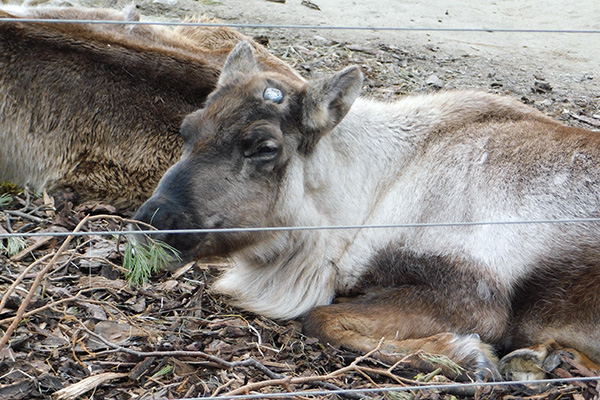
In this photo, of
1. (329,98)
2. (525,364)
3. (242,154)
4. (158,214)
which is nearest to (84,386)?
(158,214)

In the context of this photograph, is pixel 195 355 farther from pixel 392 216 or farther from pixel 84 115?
pixel 84 115

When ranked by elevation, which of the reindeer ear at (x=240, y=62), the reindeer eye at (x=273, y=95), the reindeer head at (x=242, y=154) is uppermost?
the reindeer ear at (x=240, y=62)

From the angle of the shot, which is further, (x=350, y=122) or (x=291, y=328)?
(x=350, y=122)

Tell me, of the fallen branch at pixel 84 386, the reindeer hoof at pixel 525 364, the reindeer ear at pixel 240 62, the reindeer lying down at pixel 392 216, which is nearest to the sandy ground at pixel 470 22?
the reindeer ear at pixel 240 62

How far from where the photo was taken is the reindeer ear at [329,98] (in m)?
4.31

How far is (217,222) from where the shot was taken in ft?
13.8

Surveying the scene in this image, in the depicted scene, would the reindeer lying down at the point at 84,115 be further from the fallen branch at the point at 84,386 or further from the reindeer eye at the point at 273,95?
the fallen branch at the point at 84,386

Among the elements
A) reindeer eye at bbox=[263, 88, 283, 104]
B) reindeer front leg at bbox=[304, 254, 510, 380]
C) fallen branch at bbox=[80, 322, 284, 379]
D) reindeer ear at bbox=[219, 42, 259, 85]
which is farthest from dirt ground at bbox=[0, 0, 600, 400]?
reindeer ear at bbox=[219, 42, 259, 85]

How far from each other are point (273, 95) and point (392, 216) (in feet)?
3.39

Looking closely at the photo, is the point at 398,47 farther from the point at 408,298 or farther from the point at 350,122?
the point at 408,298

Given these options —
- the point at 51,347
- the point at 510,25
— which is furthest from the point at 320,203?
the point at 510,25

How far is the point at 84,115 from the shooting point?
18.2 feet

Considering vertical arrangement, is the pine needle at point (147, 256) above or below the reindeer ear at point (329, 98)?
below

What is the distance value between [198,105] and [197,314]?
1.94 metres
